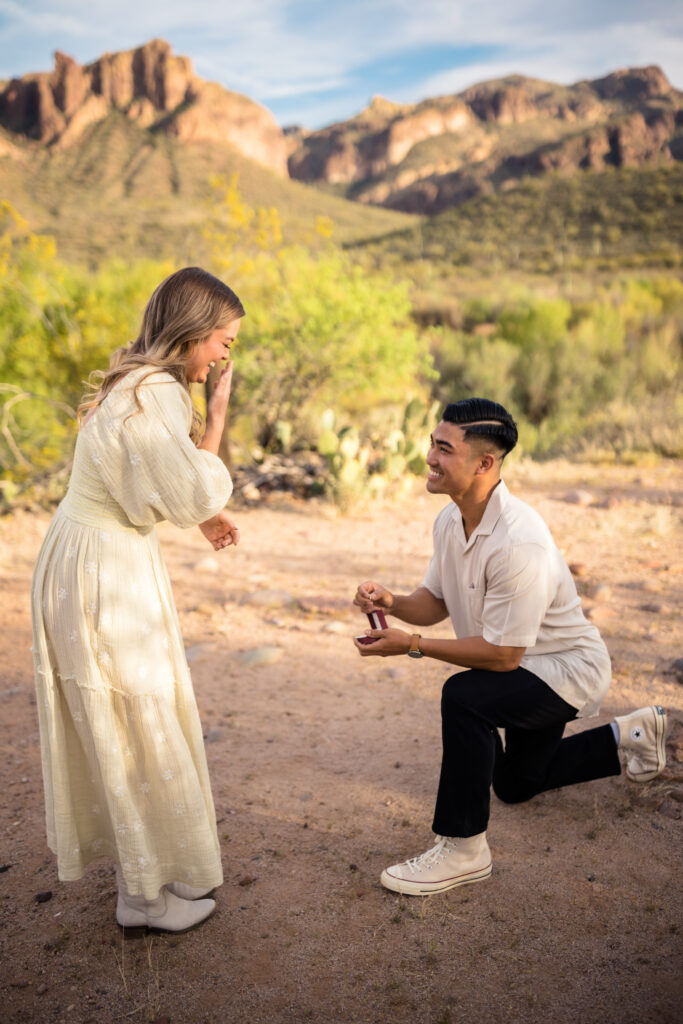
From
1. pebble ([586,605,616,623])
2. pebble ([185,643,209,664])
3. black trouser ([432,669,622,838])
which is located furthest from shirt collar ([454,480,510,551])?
pebble ([586,605,616,623])

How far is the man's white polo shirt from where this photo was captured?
2.32 m

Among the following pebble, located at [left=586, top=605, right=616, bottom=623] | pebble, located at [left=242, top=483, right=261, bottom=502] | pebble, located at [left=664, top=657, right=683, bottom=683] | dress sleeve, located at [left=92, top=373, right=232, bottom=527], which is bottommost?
pebble, located at [left=664, top=657, right=683, bottom=683]

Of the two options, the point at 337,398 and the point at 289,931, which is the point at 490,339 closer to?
the point at 337,398

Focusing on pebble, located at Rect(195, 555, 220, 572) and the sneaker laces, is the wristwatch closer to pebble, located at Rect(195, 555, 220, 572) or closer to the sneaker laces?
the sneaker laces

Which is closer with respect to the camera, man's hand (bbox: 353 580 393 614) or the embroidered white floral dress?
the embroidered white floral dress

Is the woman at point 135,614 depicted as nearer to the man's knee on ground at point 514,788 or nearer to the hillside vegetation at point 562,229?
the man's knee on ground at point 514,788

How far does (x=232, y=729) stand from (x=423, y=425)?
5.38 metres

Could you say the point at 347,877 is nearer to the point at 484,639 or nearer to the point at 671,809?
the point at 484,639

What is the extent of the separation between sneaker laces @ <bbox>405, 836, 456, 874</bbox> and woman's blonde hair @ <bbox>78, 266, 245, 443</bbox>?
1724 mm

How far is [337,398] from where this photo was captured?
31.8ft

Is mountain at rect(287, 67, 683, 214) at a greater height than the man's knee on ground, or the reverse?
mountain at rect(287, 67, 683, 214)

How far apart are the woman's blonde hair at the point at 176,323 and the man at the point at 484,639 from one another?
85cm

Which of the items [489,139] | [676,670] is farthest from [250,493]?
[489,139]

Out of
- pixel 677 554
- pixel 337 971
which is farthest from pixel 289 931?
pixel 677 554
